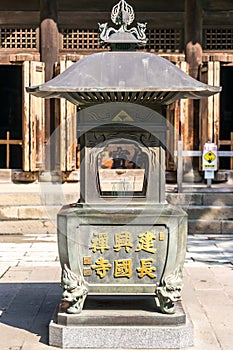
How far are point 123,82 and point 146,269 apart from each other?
1725 millimetres

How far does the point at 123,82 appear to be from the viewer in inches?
192

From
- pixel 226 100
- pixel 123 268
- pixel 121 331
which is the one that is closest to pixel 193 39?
pixel 226 100

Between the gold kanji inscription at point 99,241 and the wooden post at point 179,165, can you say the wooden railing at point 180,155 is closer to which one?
the wooden post at point 179,165

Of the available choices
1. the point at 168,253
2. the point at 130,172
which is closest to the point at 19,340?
the point at 168,253

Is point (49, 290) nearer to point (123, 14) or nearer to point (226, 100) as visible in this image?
point (123, 14)

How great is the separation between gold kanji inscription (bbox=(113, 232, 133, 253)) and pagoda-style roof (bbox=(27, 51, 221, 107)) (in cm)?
124

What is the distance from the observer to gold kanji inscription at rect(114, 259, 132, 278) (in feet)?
17.7

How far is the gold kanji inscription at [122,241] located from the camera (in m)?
5.38

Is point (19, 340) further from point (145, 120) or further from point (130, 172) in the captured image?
point (130, 172)

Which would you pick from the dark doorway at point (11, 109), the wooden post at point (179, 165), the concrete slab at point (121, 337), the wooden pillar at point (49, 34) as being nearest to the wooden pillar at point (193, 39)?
the wooden post at point (179, 165)

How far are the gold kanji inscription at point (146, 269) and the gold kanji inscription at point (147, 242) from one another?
102 mm

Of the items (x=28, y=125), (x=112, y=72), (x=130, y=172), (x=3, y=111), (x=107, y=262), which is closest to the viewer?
(x=112, y=72)

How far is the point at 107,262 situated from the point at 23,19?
316 inches

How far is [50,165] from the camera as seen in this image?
39.9 ft
